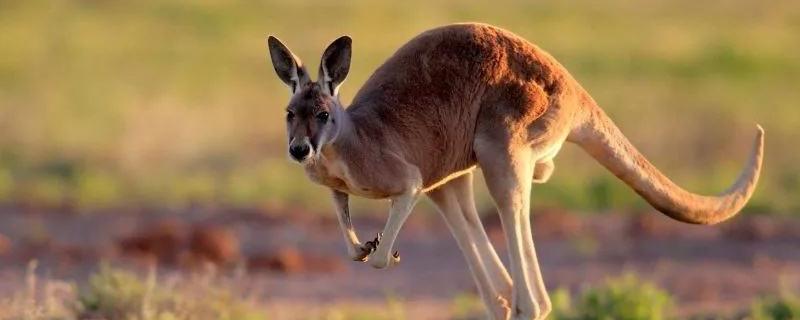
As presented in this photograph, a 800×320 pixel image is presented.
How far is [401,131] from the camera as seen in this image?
8188mm

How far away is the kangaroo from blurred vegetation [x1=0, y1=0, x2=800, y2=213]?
8.94 metres

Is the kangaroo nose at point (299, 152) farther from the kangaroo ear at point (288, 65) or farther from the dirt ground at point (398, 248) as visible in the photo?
the dirt ground at point (398, 248)

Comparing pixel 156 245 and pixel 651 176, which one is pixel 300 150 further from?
pixel 156 245

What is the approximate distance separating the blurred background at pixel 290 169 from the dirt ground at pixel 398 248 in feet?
0.11

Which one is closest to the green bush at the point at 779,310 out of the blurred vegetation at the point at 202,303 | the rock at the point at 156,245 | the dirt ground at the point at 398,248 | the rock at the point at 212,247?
the blurred vegetation at the point at 202,303

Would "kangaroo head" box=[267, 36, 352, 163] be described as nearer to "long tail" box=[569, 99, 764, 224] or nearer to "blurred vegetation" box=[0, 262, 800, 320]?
"long tail" box=[569, 99, 764, 224]

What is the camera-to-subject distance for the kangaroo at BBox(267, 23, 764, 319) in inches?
311

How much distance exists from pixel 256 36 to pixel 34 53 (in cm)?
443

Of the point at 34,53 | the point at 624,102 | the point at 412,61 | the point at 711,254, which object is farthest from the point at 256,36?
the point at 412,61

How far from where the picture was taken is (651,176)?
344 inches

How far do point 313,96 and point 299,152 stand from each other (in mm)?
394

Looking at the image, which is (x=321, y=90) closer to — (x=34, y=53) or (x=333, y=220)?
(x=333, y=220)

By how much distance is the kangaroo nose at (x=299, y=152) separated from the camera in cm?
721

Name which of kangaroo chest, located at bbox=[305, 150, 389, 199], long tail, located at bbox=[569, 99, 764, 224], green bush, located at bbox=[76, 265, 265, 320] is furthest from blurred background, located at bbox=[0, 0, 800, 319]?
kangaroo chest, located at bbox=[305, 150, 389, 199]
